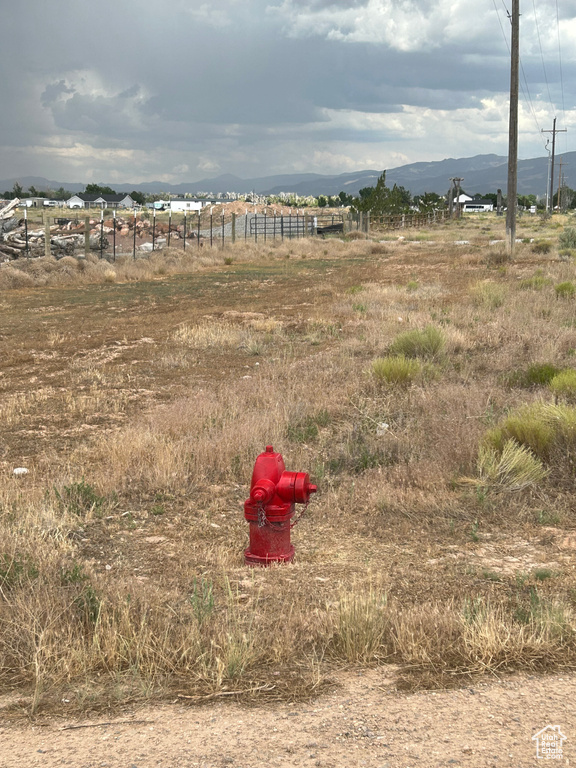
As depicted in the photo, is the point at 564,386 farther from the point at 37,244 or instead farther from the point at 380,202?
the point at 380,202

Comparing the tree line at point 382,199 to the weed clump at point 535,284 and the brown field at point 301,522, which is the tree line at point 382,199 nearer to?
the weed clump at point 535,284

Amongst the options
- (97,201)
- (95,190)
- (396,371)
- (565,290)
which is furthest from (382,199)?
(95,190)

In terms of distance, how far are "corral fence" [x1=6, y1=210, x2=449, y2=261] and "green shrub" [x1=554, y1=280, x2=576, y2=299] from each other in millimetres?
17449

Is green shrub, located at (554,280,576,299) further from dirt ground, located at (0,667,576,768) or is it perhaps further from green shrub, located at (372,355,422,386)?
dirt ground, located at (0,667,576,768)

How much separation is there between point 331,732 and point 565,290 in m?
15.3

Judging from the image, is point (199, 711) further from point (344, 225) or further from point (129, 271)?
point (344, 225)

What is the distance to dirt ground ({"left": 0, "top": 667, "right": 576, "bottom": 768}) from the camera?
3088 millimetres

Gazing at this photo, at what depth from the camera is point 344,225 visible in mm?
53344

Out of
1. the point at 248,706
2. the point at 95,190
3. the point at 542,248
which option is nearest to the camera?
the point at 248,706

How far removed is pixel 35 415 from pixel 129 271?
20.0 m

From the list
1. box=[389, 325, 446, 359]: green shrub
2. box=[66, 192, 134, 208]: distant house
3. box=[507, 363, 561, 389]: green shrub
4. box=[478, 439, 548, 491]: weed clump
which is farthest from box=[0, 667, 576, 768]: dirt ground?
box=[66, 192, 134, 208]: distant house

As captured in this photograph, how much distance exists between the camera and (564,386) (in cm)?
852

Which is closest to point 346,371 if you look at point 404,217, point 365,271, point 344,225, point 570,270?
point 570,270

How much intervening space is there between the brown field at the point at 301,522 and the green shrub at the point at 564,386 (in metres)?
0.04
